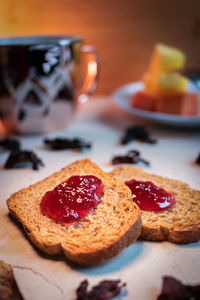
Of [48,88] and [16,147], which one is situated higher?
[48,88]

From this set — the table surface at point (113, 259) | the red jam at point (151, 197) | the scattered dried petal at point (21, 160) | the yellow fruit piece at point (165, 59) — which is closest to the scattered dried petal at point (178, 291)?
the table surface at point (113, 259)

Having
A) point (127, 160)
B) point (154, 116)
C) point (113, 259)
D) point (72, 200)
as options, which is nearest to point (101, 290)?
point (113, 259)

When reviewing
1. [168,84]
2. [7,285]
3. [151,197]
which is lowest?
[7,285]

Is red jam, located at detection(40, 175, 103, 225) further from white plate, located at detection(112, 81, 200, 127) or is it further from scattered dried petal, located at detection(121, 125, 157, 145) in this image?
white plate, located at detection(112, 81, 200, 127)

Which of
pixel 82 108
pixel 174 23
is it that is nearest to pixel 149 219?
pixel 82 108

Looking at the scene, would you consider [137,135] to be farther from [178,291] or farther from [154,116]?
[178,291]

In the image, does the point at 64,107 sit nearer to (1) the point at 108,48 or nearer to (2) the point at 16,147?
(2) the point at 16,147

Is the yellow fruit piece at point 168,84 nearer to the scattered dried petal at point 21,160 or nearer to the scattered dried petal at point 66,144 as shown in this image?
the scattered dried petal at point 66,144
